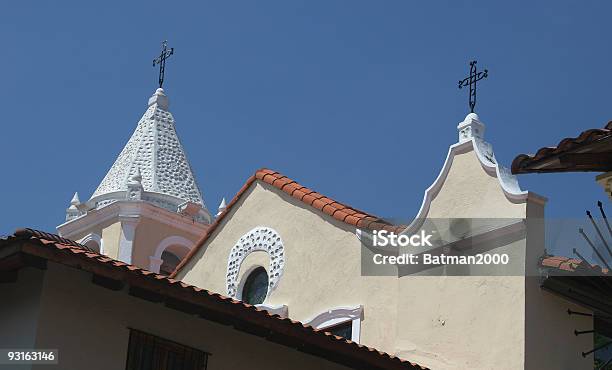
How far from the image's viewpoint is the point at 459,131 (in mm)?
17500

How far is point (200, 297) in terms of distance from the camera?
1216 cm

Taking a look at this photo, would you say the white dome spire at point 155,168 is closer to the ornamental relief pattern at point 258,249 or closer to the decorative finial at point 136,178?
the decorative finial at point 136,178

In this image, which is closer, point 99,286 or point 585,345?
point 99,286

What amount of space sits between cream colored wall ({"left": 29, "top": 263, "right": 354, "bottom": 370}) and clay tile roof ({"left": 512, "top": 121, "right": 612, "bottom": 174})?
482 centimetres

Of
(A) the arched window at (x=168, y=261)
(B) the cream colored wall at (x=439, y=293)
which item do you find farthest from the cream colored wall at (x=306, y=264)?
(A) the arched window at (x=168, y=261)

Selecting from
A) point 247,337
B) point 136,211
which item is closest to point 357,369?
point 247,337

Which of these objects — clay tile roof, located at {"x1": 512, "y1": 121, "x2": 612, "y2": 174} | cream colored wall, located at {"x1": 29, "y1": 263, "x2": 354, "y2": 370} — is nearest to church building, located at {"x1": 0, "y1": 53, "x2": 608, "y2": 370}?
cream colored wall, located at {"x1": 29, "y1": 263, "x2": 354, "y2": 370}

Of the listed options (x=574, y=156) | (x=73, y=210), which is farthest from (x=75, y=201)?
(x=574, y=156)

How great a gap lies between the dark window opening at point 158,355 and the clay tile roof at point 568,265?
15.8 feet

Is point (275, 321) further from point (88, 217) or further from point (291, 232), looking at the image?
point (88, 217)

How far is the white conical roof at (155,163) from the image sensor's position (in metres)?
24.8

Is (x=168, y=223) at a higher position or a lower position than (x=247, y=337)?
higher

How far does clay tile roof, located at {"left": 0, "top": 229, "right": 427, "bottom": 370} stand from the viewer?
11109 millimetres

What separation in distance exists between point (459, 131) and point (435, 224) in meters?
1.46
